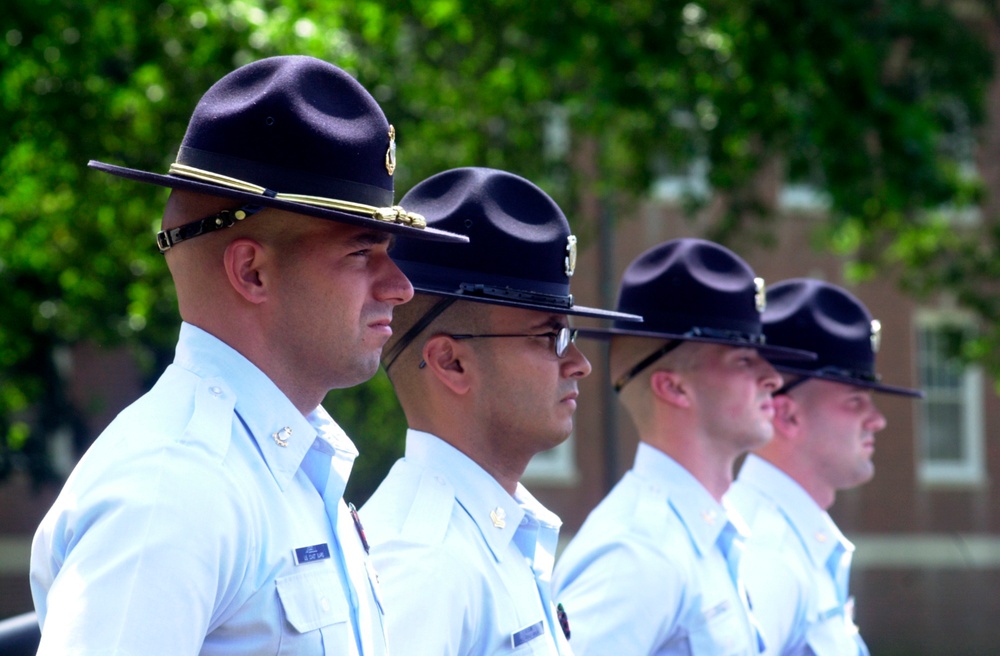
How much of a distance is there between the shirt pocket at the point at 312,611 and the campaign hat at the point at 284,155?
0.62 meters

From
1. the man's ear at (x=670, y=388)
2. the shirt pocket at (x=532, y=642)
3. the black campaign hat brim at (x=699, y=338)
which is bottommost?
the shirt pocket at (x=532, y=642)

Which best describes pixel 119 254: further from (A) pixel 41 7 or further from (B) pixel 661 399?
(B) pixel 661 399

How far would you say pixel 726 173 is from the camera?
1079 cm

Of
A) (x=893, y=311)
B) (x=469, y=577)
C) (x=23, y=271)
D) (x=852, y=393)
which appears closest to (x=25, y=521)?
(x=23, y=271)

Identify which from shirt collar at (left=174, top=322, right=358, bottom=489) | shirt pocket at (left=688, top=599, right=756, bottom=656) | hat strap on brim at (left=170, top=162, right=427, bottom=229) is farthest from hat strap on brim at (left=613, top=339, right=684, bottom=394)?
shirt collar at (left=174, top=322, right=358, bottom=489)

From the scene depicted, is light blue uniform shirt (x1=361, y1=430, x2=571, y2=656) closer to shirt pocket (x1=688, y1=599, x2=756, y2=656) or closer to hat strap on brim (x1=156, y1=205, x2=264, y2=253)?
shirt pocket (x1=688, y1=599, x2=756, y2=656)

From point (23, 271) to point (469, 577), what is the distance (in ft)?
28.9

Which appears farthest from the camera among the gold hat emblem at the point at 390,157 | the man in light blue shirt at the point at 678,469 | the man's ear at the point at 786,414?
the man's ear at the point at 786,414

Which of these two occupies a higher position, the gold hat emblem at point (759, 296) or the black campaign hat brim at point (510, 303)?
the gold hat emblem at point (759, 296)

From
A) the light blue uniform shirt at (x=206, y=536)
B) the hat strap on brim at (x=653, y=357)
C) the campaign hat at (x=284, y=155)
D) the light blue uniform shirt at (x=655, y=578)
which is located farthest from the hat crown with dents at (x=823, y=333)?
the light blue uniform shirt at (x=206, y=536)

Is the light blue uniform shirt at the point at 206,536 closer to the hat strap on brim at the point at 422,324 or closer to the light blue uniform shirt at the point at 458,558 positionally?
the light blue uniform shirt at the point at 458,558

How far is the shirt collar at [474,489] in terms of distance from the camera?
308 centimetres

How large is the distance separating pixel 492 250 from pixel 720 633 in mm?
1351

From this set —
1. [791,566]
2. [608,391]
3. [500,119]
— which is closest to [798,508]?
[791,566]
